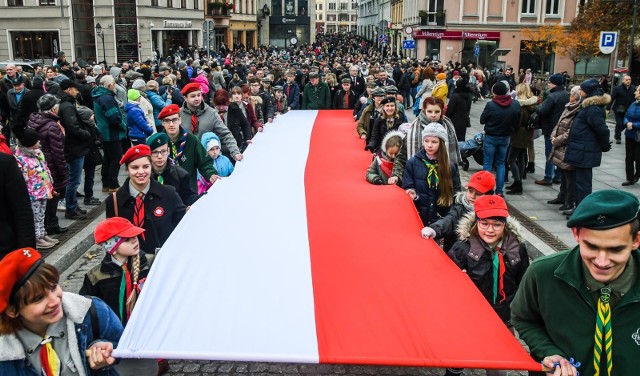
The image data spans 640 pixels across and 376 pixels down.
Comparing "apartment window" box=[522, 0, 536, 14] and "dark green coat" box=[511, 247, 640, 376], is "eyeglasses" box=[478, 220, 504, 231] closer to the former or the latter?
"dark green coat" box=[511, 247, 640, 376]

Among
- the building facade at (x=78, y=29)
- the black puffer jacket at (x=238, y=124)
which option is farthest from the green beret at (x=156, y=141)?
the building facade at (x=78, y=29)

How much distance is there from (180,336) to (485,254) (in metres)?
2.26

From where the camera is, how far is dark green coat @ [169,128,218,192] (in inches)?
268

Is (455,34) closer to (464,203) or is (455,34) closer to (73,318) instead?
(464,203)

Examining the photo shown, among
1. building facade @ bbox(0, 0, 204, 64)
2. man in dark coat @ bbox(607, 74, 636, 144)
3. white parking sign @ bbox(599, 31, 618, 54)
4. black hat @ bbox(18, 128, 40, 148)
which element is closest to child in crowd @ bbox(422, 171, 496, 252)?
black hat @ bbox(18, 128, 40, 148)

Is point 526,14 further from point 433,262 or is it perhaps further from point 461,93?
point 433,262

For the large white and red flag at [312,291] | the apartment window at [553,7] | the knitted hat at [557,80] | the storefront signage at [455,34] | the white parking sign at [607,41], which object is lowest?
the large white and red flag at [312,291]

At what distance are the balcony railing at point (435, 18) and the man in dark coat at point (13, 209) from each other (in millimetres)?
44843

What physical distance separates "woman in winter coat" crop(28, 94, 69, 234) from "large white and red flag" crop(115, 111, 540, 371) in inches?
115

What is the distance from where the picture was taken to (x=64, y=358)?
10.4 feet

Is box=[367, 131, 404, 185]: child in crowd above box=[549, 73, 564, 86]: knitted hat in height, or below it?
below

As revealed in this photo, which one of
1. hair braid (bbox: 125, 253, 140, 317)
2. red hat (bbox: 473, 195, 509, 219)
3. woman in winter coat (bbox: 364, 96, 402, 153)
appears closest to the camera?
hair braid (bbox: 125, 253, 140, 317)

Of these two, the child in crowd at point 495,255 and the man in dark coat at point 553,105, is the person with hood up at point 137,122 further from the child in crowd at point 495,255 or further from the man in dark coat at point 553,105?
the child in crowd at point 495,255

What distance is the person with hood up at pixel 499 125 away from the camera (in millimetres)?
9898
